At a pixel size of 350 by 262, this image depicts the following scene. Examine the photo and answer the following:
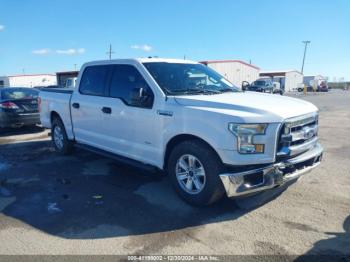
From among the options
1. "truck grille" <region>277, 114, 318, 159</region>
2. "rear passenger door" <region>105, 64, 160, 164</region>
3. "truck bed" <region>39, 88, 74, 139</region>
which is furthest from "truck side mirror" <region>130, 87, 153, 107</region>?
"truck bed" <region>39, 88, 74, 139</region>

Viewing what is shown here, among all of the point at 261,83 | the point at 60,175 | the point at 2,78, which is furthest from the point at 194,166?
the point at 2,78

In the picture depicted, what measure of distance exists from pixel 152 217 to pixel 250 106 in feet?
6.15

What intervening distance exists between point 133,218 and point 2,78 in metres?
74.9

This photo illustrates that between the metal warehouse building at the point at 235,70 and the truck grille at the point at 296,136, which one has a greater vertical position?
the metal warehouse building at the point at 235,70

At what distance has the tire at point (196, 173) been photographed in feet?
13.4

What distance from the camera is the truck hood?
384 cm

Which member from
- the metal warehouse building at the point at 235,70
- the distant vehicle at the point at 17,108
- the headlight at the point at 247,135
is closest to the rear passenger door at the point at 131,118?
the headlight at the point at 247,135

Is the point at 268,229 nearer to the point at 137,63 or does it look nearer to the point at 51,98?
the point at 137,63

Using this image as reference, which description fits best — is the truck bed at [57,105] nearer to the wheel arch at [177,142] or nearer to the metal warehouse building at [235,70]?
the wheel arch at [177,142]

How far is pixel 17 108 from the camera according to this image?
10.4 metres

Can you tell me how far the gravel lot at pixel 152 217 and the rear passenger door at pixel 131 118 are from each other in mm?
623

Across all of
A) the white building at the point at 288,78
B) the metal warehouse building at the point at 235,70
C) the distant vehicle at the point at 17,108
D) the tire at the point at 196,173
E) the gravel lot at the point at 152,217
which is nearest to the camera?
the gravel lot at the point at 152,217

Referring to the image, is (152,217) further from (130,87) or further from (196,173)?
(130,87)

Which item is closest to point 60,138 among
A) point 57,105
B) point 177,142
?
point 57,105
